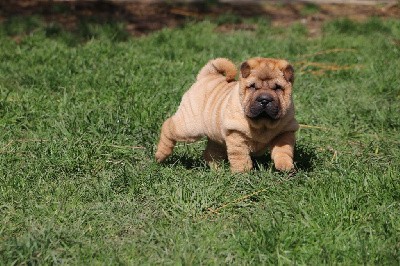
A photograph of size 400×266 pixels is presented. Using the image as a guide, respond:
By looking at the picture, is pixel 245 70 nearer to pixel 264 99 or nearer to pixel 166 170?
pixel 264 99

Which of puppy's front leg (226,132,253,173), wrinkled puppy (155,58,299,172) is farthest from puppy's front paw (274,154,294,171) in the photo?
puppy's front leg (226,132,253,173)

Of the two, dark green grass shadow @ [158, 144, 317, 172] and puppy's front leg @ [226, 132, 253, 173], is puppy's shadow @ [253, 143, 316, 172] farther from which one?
puppy's front leg @ [226, 132, 253, 173]

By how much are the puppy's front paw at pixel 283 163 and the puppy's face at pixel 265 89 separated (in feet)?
0.87

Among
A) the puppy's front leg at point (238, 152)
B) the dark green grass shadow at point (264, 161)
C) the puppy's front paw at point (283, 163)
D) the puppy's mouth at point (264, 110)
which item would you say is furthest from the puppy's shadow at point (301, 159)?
the puppy's mouth at point (264, 110)

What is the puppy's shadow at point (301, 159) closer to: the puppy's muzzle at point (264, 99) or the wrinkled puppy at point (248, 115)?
the wrinkled puppy at point (248, 115)

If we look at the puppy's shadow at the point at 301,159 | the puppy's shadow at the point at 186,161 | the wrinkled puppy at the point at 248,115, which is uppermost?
the wrinkled puppy at the point at 248,115

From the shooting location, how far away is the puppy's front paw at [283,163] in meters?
4.84

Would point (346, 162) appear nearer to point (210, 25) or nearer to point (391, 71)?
point (391, 71)

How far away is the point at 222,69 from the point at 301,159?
0.94 metres

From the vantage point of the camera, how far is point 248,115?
4.79m

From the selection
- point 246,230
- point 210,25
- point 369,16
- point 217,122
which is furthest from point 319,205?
point 369,16

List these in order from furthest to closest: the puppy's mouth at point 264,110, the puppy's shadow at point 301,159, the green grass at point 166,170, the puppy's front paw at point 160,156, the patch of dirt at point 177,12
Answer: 1. the patch of dirt at point 177,12
2. the puppy's front paw at point 160,156
3. the puppy's shadow at point 301,159
4. the puppy's mouth at point 264,110
5. the green grass at point 166,170

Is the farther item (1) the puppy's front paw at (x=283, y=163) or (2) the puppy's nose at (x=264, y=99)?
(1) the puppy's front paw at (x=283, y=163)

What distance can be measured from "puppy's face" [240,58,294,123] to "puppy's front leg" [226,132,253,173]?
0.70 feet
